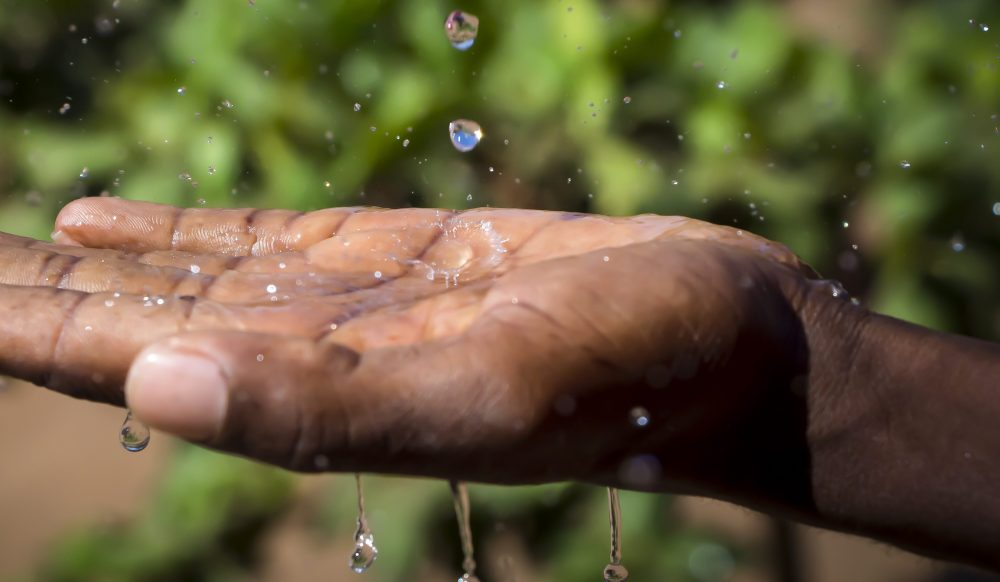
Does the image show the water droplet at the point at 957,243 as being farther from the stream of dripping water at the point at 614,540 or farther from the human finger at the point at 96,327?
the human finger at the point at 96,327

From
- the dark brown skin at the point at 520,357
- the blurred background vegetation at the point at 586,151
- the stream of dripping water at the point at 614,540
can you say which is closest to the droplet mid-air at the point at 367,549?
the blurred background vegetation at the point at 586,151

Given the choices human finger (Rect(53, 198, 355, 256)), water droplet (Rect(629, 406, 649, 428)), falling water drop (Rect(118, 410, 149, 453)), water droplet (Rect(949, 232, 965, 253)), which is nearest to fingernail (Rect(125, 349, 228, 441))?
water droplet (Rect(629, 406, 649, 428))

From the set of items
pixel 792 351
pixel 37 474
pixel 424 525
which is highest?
pixel 792 351

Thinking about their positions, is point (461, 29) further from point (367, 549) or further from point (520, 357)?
point (520, 357)

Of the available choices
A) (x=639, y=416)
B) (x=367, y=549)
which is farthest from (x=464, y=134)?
(x=639, y=416)

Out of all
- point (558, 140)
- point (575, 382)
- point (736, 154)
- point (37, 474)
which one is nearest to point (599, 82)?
point (558, 140)

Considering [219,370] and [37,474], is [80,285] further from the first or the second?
[37,474]
